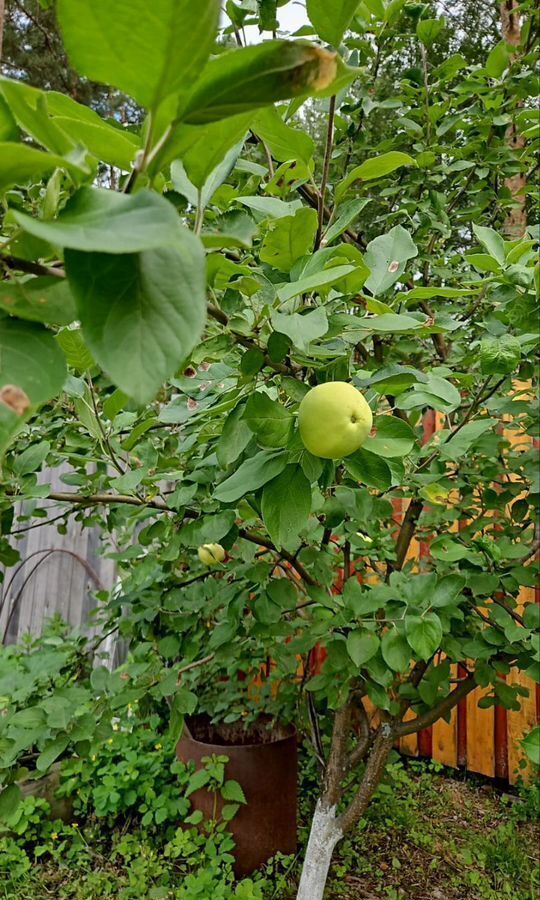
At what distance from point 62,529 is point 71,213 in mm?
1856

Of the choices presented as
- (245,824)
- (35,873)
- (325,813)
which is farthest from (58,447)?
Answer: (35,873)

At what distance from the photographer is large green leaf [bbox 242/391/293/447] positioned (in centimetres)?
73

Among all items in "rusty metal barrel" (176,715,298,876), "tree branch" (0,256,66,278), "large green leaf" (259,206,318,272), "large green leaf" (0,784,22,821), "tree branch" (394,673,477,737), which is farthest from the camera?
"rusty metal barrel" (176,715,298,876)

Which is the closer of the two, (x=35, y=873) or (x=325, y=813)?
(x=325, y=813)

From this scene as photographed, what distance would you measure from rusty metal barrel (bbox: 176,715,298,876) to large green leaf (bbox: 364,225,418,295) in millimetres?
2089

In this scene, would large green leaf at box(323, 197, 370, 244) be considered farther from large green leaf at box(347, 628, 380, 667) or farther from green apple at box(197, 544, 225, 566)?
green apple at box(197, 544, 225, 566)

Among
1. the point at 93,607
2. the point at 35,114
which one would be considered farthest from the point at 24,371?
the point at 93,607

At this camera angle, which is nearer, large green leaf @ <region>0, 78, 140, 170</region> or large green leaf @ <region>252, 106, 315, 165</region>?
large green leaf @ <region>0, 78, 140, 170</region>

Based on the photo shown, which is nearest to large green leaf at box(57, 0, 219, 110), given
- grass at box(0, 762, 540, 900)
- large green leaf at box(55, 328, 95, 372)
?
large green leaf at box(55, 328, 95, 372)

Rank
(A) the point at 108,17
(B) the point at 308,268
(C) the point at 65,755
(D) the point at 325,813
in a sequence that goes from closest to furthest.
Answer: (A) the point at 108,17
(B) the point at 308,268
(C) the point at 65,755
(D) the point at 325,813

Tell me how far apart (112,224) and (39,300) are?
106 millimetres

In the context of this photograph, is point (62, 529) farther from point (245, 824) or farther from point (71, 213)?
point (71, 213)

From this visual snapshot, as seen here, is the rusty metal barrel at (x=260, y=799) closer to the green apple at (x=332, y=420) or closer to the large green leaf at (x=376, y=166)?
the green apple at (x=332, y=420)

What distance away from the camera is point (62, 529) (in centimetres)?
207
